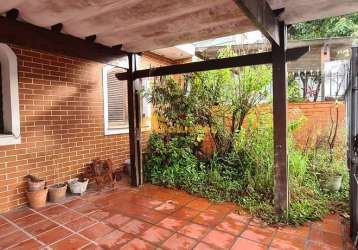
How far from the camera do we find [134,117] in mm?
4695

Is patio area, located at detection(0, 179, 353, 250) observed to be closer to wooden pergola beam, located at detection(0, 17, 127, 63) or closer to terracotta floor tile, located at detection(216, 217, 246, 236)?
terracotta floor tile, located at detection(216, 217, 246, 236)

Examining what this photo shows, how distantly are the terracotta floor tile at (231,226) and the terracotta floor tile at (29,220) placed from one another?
2.53 metres

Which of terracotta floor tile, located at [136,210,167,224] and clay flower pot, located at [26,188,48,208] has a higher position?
clay flower pot, located at [26,188,48,208]

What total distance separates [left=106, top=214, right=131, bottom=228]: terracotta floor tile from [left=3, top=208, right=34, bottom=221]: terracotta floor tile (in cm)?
133

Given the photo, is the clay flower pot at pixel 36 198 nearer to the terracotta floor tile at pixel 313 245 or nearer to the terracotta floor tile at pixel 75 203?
the terracotta floor tile at pixel 75 203

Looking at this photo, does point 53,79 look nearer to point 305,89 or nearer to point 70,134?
point 70,134

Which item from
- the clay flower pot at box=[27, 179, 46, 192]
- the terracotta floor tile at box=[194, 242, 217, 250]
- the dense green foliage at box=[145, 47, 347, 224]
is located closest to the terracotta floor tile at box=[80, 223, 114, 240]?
the terracotta floor tile at box=[194, 242, 217, 250]

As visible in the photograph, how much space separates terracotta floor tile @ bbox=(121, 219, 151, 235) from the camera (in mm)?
2952

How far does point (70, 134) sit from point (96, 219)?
1.89 m

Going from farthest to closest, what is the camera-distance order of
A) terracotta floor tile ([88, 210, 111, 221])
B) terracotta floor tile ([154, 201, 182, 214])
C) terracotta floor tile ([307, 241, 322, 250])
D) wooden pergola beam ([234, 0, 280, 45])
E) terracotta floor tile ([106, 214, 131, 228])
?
terracotta floor tile ([154, 201, 182, 214]) → terracotta floor tile ([88, 210, 111, 221]) → terracotta floor tile ([106, 214, 131, 228]) → terracotta floor tile ([307, 241, 322, 250]) → wooden pergola beam ([234, 0, 280, 45])

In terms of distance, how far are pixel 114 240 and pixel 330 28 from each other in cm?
1234

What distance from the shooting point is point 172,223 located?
10.3 ft

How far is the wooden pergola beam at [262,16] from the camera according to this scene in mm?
1994

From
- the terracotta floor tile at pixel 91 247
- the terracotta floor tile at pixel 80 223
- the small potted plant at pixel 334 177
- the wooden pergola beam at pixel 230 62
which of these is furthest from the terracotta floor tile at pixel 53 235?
the small potted plant at pixel 334 177
